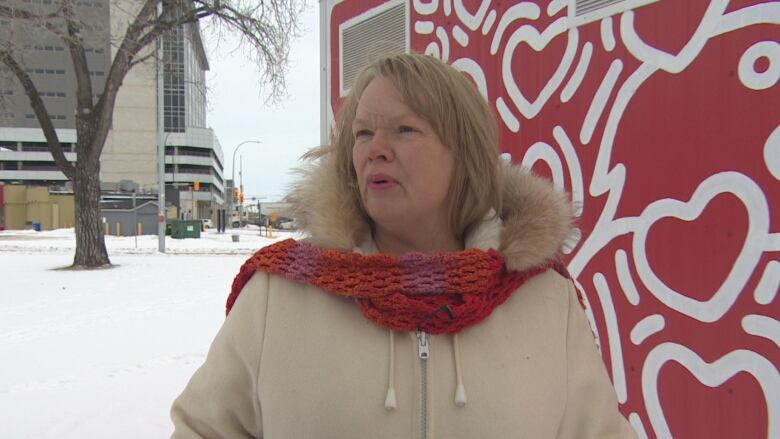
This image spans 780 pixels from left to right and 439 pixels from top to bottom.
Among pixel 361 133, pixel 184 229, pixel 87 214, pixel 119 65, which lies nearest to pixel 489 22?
pixel 361 133

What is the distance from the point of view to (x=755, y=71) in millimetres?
2211

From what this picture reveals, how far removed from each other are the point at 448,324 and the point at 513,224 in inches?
12.5

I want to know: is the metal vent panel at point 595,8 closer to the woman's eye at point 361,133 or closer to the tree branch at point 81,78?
the woman's eye at point 361,133

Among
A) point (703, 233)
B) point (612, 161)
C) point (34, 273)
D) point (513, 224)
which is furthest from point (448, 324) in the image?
point (34, 273)

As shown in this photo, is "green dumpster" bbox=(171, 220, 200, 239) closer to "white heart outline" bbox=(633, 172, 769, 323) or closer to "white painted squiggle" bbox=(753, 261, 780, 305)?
"white heart outline" bbox=(633, 172, 769, 323)

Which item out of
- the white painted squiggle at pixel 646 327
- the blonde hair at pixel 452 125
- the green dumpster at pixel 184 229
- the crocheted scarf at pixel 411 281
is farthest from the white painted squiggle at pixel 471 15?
the green dumpster at pixel 184 229

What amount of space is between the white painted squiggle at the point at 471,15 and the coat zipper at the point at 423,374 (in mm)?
2677

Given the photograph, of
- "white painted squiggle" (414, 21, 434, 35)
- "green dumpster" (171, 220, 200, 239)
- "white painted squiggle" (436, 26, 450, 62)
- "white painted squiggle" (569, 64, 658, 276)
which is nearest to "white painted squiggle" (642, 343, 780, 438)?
"white painted squiggle" (569, 64, 658, 276)

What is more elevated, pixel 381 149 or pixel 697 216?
pixel 381 149

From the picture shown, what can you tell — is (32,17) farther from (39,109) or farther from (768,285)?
(768,285)

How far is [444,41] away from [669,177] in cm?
170

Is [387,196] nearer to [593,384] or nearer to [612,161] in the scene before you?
[593,384]

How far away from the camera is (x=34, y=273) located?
433 inches

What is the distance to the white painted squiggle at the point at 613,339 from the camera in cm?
269
